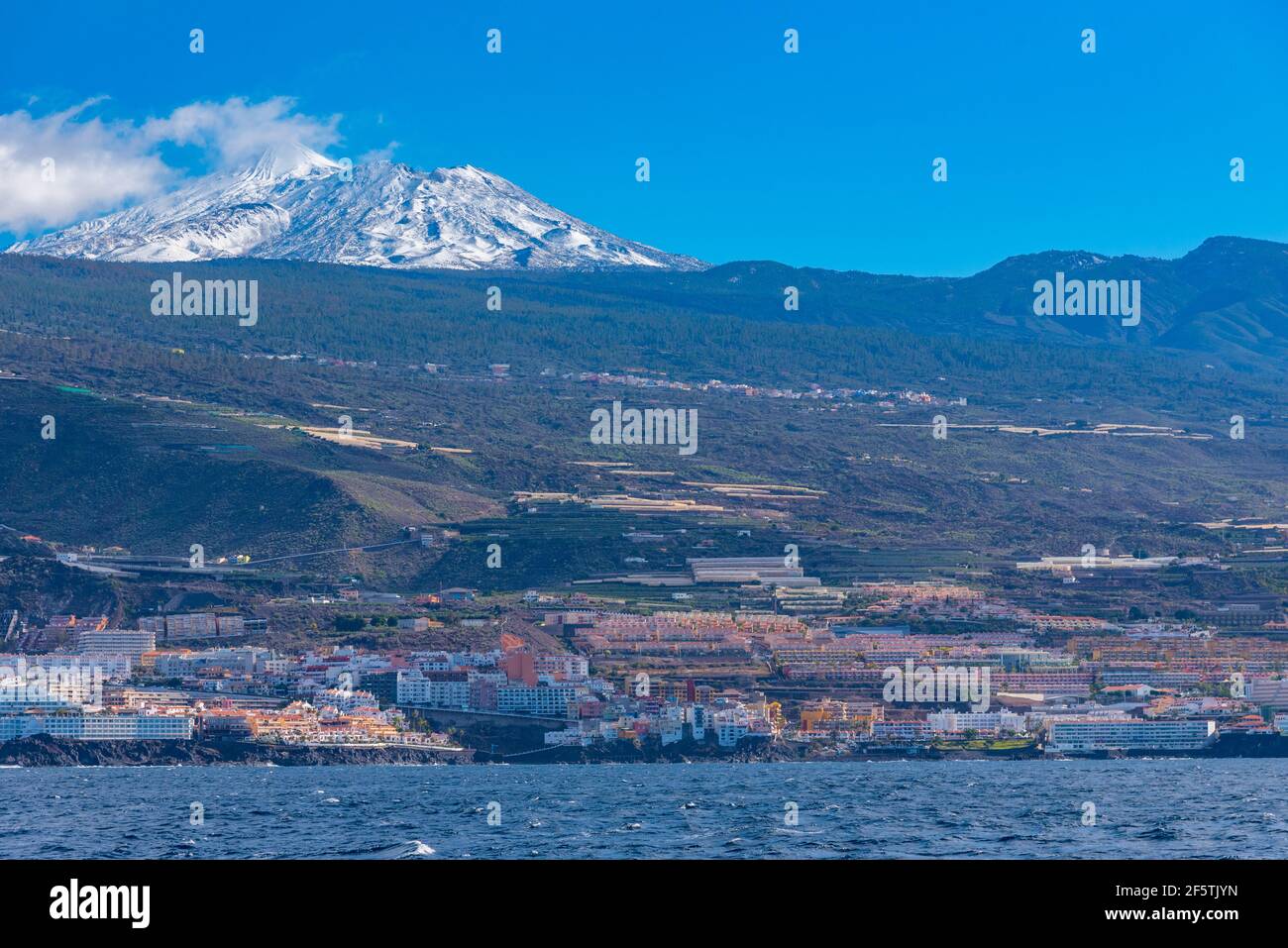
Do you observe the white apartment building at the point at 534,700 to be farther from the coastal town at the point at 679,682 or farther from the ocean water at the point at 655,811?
the ocean water at the point at 655,811

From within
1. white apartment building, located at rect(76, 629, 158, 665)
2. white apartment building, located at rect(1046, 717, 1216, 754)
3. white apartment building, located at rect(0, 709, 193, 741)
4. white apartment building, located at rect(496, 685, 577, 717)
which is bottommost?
white apartment building, located at rect(1046, 717, 1216, 754)

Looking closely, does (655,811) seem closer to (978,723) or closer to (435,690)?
(435,690)

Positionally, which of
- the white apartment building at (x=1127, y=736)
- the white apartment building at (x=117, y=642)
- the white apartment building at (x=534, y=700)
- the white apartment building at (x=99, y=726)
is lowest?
→ the white apartment building at (x=1127, y=736)

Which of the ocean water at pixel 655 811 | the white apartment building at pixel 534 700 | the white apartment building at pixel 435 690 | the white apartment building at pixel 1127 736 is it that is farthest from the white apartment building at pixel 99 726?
the white apartment building at pixel 1127 736

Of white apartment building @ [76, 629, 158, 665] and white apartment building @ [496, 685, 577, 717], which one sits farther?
white apartment building @ [76, 629, 158, 665]

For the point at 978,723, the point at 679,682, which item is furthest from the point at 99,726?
the point at 978,723

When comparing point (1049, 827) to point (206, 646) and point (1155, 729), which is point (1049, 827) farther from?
point (206, 646)

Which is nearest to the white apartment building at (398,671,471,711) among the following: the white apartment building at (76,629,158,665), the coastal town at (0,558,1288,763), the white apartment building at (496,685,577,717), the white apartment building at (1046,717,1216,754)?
the coastal town at (0,558,1288,763)

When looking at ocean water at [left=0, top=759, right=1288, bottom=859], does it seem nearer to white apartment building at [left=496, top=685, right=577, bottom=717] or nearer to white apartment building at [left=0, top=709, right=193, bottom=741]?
white apartment building at [left=0, top=709, right=193, bottom=741]
